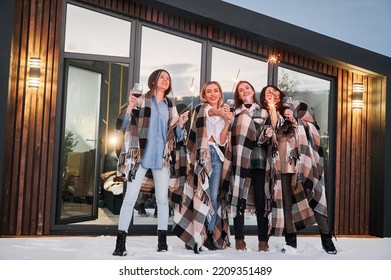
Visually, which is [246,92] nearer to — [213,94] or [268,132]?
[213,94]

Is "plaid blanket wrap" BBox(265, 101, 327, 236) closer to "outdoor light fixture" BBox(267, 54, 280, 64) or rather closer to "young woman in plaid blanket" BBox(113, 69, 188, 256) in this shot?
"young woman in plaid blanket" BBox(113, 69, 188, 256)

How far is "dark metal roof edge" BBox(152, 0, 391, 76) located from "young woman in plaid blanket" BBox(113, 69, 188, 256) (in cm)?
115

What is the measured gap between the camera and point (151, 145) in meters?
3.41

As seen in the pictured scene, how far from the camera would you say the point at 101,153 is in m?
4.48

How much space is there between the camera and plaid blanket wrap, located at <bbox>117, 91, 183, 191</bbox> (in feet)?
11.0

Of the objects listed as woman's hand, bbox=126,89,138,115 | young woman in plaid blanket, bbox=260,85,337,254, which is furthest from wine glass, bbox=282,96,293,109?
woman's hand, bbox=126,89,138,115

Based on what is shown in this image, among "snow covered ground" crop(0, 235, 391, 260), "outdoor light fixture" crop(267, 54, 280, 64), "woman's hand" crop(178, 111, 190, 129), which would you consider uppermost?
"outdoor light fixture" crop(267, 54, 280, 64)

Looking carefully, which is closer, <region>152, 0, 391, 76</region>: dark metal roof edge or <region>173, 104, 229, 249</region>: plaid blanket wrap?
<region>173, 104, 229, 249</region>: plaid blanket wrap

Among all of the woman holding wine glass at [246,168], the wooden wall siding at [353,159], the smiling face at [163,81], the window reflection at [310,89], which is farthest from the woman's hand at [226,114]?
the wooden wall siding at [353,159]

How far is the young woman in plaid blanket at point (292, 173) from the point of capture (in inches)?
142

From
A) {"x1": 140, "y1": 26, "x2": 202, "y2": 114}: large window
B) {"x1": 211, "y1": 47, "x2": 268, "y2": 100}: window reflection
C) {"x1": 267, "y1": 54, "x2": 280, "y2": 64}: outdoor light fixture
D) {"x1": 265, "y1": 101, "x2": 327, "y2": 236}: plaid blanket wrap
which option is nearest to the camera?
{"x1": 265, "y1": 101, "x2": 327, "y2": 236}: plaid blanket wrap

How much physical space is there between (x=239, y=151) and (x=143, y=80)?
1328 mm

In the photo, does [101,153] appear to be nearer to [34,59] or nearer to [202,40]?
[34,59]
